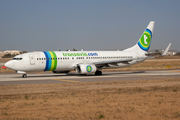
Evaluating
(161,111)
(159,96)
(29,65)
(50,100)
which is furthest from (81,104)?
(29,65)

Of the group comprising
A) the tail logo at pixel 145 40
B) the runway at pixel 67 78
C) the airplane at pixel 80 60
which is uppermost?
the tail logo at pixel 145 40

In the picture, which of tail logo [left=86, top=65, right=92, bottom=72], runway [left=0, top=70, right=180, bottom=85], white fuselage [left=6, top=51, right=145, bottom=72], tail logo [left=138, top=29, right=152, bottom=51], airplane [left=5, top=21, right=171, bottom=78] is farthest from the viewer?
tail logo [left=138, top=29, right=152, bottom=51]

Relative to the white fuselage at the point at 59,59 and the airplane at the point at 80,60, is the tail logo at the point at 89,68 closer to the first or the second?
the airplane at the point at 80,60

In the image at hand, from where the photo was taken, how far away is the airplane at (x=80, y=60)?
102ft

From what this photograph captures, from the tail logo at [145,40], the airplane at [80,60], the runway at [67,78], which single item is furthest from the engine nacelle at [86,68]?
the tail logo at [145,40]

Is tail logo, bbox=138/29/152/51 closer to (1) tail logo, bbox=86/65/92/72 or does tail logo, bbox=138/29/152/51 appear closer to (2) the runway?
(2) the runway

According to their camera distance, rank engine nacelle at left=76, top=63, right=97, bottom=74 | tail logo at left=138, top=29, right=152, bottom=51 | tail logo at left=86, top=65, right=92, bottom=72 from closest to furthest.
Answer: engine nacelle at left=76, top=63, right=97, bottom=74
tail logo at left=86, top=65, right=92, bottom=72
tail logo at left=138, top=29, right=152, bottom=51

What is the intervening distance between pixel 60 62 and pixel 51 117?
2222cm

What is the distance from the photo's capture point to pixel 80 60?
3441 cm

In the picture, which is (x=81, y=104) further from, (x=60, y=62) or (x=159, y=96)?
(x=60, y=62)

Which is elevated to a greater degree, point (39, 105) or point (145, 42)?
point (145, 42)

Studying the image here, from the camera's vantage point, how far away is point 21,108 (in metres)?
12.4

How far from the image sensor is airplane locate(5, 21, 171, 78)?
31047 mm

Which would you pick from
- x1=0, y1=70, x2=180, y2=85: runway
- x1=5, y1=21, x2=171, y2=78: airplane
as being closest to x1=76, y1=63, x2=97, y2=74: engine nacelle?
x1=5, y1=21, x2=171, y2=78: airplane
